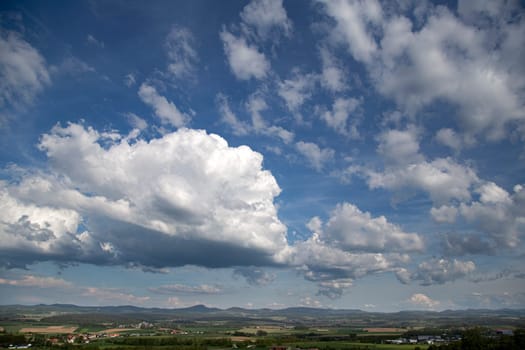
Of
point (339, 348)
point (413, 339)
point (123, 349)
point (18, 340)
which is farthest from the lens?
point (413, 339)

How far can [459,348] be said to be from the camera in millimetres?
111438

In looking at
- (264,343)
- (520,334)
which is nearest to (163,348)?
(264,343)

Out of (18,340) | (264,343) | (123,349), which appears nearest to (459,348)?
(264,343)

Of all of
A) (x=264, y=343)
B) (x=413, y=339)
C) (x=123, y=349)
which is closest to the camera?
(x=123, y=349)

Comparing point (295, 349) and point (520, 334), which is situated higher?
point (520, 334)

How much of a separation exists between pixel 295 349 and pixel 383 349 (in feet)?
105

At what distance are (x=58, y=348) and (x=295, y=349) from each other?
285 feet

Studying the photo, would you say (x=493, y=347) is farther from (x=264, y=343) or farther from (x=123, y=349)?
(x=123, y=349)

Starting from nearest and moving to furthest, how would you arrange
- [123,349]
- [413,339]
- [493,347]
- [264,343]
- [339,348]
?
1. [493,347]
2. [123,349]
3. [339,348]
4. [264,343]
5. [413,339]

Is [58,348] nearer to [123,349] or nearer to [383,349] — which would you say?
[123,349]

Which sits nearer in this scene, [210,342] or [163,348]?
[163,348]

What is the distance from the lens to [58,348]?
146500mm

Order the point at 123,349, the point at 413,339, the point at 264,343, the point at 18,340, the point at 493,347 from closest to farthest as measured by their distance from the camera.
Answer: the point at 493,347
the point at 123,349
the point at 18,340
the point at 264,343
the point at 413,339

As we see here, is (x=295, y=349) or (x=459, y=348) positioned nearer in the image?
(x=459, y=348)
